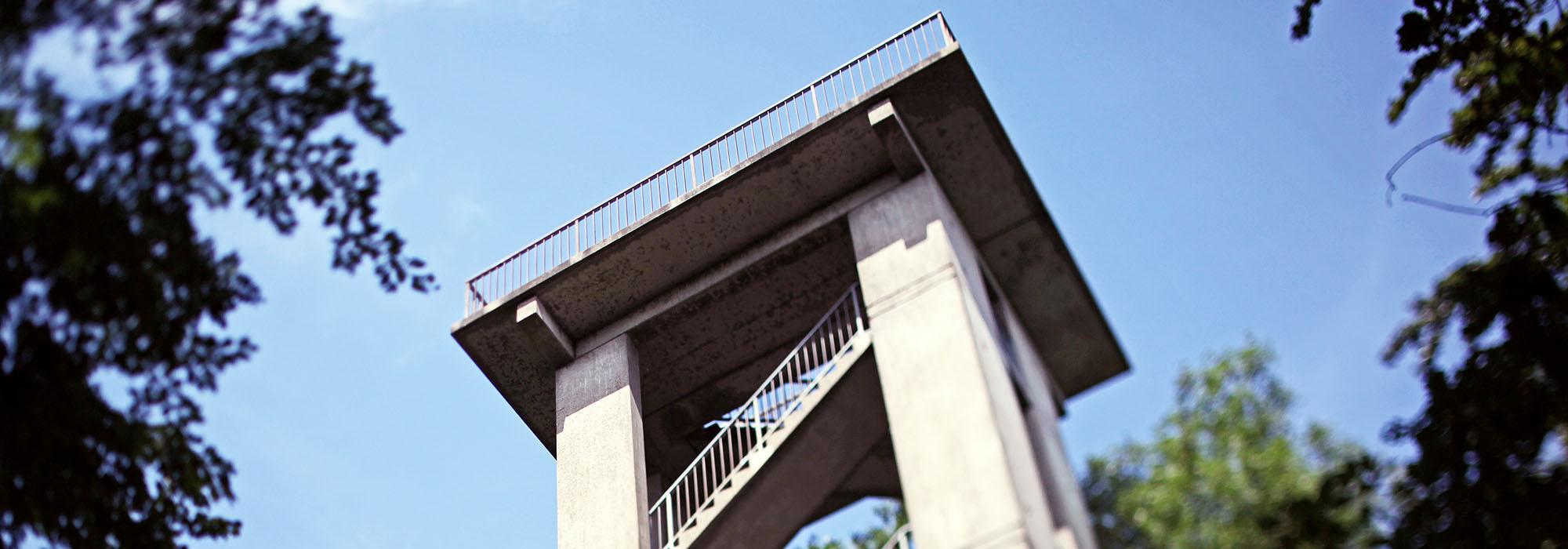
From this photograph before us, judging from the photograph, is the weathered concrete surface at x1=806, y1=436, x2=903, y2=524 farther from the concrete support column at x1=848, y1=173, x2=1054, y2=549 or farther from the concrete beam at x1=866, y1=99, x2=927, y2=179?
the concrete beam at x1=866, y1=99, x2=927, y2=179

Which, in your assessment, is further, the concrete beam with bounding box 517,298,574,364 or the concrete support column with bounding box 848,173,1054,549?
the concrete beam with bounding box 517,298,574,364

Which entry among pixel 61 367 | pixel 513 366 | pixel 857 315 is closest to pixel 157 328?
pixel 61 367

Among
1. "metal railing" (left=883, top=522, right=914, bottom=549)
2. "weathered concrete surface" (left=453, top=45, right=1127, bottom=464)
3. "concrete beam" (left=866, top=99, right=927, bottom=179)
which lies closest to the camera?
"metal railing" (left=883, top=522, right=914, bottom=549)

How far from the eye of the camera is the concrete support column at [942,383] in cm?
1241

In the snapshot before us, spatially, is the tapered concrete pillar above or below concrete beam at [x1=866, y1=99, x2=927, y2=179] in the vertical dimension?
below

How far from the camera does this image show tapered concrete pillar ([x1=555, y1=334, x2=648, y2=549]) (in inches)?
617

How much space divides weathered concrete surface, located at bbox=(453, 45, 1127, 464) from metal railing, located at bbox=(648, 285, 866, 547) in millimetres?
1134

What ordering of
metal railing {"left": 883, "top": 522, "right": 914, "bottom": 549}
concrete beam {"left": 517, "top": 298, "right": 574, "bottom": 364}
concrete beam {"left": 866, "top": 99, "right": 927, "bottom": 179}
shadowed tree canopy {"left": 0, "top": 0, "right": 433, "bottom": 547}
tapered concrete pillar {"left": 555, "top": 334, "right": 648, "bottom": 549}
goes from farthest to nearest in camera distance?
concrete beam {"left": 517, "top": 298, "right": 574, "bottom": 364} < concrete beam {"left": 866, "top": 99, "right": 927, "bottom": 179} < tapered concrete pillar {"left": 555, "top": 334, "right": 648, "bottom": 549} < metal railing {"left": 883, "top": 522, "right": 914, "bottom": 549} < shadowed tree canopy {"left": 0, "top": 0, "right": 433, "bottom": 547}

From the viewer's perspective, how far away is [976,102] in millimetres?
16125

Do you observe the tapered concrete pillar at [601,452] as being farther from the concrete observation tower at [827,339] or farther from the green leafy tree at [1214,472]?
the green leafy tree at [1214,472]

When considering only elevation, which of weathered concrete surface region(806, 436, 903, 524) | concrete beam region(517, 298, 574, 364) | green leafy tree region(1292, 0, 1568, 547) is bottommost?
green leafy tree region(1292, 0, 1568, 547)

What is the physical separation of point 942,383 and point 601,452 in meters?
5.22

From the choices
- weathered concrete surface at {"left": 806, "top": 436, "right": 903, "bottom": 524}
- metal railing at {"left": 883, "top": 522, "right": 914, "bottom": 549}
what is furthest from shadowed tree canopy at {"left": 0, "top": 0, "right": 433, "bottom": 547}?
weathered concrete surface at {"left": 806, "top": 436, "right": 903, "bottom": 524}

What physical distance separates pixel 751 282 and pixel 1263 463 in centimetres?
734
